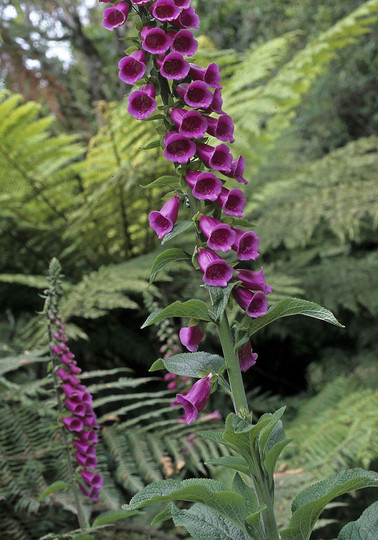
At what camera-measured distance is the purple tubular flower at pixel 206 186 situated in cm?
62

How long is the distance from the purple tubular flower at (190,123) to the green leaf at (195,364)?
259 mm

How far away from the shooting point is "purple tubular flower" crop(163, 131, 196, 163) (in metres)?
0.63

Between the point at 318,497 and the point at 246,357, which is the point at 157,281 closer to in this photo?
the point at 246,357

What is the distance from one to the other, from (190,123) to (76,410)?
54 centimetres

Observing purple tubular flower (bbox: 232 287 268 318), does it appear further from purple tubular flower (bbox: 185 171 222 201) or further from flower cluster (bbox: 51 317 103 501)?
flower cluster (bbox: 51 317 103 501)

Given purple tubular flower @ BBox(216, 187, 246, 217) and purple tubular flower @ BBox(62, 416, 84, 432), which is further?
purple tubular flower @ BBox(62, 416, 84, 432)

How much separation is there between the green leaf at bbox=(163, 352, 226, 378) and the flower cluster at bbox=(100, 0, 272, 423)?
0.02m

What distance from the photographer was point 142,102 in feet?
2.18

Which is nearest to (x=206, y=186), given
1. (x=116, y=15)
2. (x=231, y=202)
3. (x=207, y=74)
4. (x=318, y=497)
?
(x=231, y=202)

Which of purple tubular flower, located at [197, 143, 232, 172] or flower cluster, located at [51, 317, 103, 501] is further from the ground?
purple tubular flower, located at [197, 143, 232, 172]

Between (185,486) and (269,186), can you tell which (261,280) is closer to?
(185,486)

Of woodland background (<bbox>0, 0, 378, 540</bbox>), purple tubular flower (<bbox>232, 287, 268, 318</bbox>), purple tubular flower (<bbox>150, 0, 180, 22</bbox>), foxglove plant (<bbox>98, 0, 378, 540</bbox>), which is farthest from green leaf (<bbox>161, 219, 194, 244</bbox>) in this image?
woodland background (<bbox>0, 0, 378, 540</bbox>)

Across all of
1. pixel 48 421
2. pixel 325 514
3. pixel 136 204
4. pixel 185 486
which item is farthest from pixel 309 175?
pixel 185 486

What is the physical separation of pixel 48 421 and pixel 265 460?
965 millimetres
